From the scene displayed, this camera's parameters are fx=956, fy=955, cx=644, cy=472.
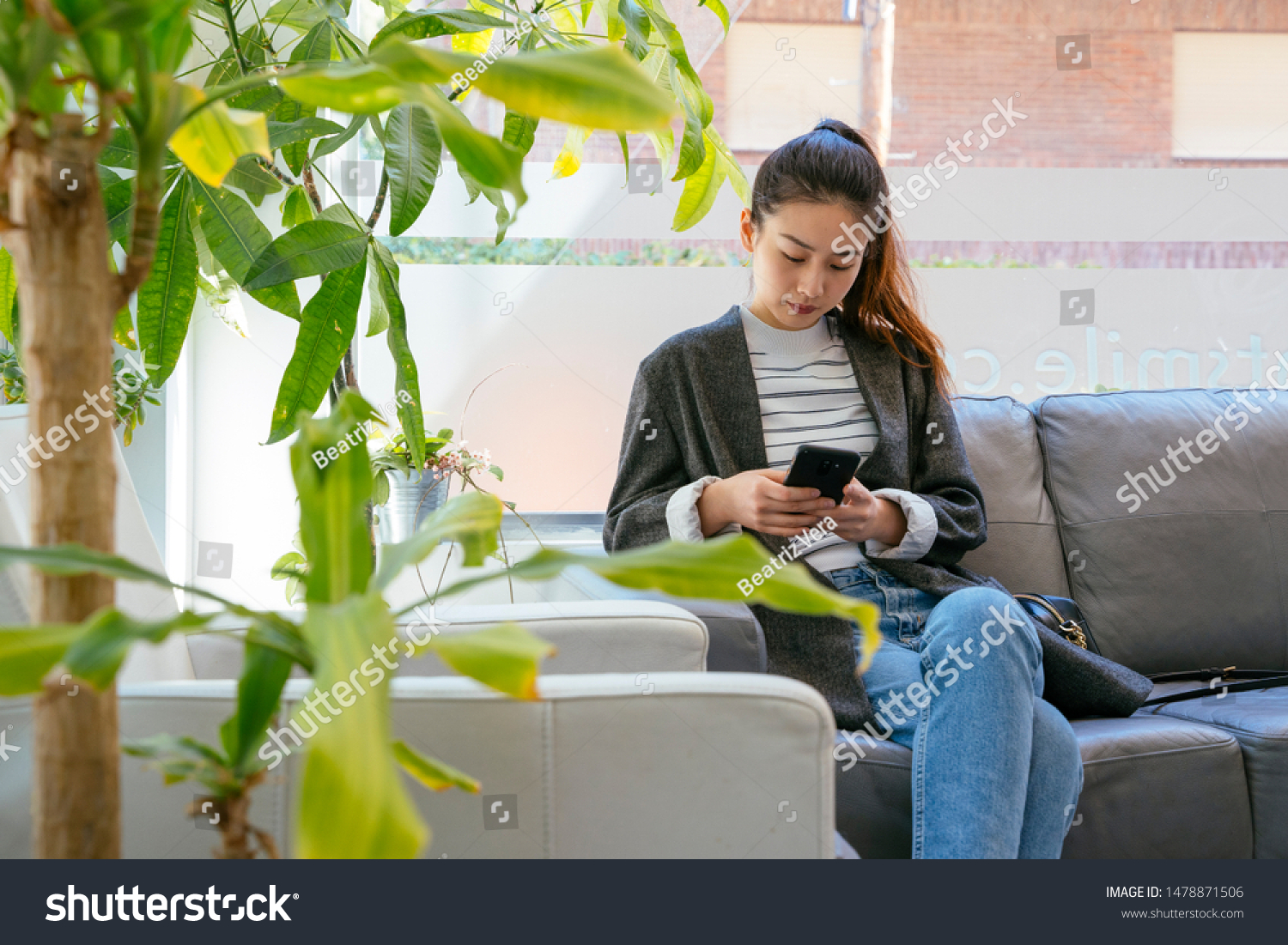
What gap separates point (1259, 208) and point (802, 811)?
7.42 feet

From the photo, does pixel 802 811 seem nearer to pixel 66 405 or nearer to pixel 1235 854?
pixel 66 405

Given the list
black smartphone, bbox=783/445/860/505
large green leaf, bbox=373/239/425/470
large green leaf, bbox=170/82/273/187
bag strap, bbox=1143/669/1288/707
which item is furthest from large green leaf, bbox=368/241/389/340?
bag strap, bbox=1143/669/1288/707

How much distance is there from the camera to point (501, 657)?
1.44 ft

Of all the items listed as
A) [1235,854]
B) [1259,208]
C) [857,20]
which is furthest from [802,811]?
[1259,208]

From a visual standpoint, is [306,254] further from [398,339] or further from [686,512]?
[686,512]

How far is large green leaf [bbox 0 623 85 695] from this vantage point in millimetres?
450

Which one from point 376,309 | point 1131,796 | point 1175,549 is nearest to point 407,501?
point 376,309

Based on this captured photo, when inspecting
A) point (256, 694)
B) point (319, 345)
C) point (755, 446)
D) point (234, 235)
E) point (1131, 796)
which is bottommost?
point (1131, 796)

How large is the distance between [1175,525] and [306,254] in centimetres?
156

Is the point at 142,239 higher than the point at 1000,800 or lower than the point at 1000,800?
higher

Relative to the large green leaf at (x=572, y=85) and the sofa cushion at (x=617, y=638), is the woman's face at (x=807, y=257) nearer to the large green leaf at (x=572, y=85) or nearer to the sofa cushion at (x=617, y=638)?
the sofa cushion at (x=617, y=638)

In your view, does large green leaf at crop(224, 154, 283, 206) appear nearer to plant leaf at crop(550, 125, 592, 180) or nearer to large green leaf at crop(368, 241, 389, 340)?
large green leaf at crop(368, 241, 389, 340)

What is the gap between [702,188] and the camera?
4.46 ft

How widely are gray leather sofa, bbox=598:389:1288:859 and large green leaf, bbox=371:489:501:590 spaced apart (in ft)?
2.26
